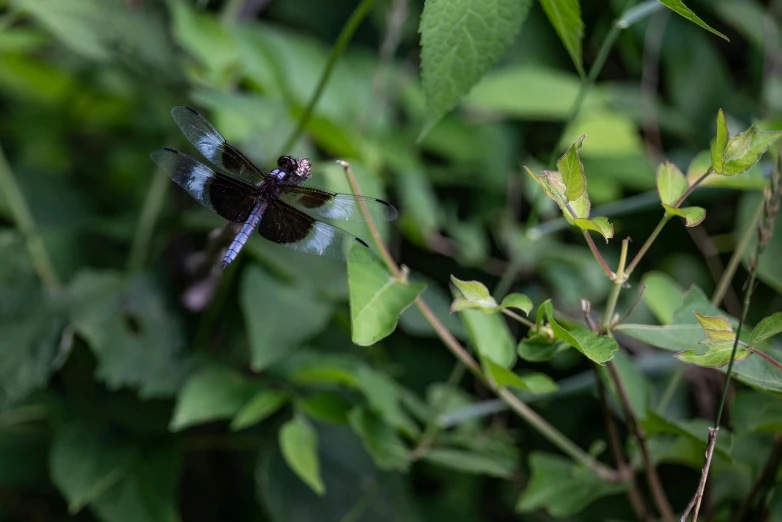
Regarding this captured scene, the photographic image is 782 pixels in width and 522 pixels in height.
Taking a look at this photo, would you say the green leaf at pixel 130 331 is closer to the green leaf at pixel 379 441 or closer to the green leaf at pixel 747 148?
the green leaf at pixel 379 441

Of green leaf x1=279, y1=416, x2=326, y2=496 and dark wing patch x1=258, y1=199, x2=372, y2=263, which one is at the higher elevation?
dark wing patch x1=258, y1=199, x2=372, y2=263

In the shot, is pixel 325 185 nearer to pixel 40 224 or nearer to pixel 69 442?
pixel 69 442

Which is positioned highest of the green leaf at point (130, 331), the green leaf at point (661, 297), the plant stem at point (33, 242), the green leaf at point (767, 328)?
the green leaf at point (767, 328)

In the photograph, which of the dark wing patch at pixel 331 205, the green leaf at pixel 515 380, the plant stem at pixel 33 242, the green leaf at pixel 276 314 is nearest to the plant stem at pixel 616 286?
the green leaf at pixel 515 380

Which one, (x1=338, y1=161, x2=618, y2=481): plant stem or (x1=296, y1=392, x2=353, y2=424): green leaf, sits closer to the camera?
(x1=338, y1=161, x2=618, y2=481): plant stem

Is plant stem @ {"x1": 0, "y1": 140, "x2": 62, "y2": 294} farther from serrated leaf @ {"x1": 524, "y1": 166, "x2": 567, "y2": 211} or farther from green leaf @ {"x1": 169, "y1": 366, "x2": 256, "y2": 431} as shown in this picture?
serrated leaf @ {"x1": 524, "y1": 166, "x2": 567, "y2": 211}

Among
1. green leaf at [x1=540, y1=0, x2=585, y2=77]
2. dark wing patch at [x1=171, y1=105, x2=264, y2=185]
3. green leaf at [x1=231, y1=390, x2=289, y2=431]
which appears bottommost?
green leaf at [x1=231, y1=390, x2=289, y2=431]

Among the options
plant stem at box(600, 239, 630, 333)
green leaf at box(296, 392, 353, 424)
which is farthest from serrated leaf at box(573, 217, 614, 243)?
green leaf at box(296, 392, 353, 424)
